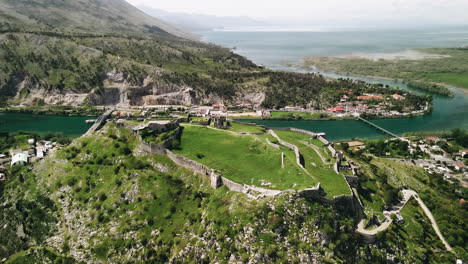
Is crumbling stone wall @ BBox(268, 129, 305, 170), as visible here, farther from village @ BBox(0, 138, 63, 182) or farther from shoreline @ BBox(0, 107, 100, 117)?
shoreline @ BBox(0, 107, 100, 117)

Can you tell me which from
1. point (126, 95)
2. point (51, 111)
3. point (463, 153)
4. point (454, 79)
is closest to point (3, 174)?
point (51, 111)

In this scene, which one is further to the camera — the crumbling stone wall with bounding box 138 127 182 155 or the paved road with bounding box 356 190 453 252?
the crumbling stone wall with bounding box 138 127 182 155

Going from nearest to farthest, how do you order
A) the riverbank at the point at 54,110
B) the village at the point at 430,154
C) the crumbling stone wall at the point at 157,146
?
the crumbling stone wall at the point at 157,146
the village at the point at 430,154
the riverbank at the point at 54,110

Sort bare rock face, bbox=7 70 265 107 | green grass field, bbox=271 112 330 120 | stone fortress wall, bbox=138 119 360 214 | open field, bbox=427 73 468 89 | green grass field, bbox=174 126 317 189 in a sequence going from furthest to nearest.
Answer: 1. open field, bbox=427 73 468 89
2. bare rock face, bbox=7 70 265 107
3. green grass field, bbox=271 112 330 120
4. green grass field, bbox=174 126 317 189
5. stone fortress wall, bbox=138 119 360 214

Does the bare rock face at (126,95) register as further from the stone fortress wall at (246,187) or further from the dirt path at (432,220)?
the dirt path at (432,220)

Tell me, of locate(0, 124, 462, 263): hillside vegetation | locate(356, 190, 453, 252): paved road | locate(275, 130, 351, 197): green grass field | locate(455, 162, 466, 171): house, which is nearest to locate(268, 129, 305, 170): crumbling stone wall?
locate(275, 130, 351, 197): green grass field

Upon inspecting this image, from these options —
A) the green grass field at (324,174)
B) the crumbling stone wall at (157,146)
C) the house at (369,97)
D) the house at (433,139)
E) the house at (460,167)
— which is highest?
the crumbling stone wall at (157,146)

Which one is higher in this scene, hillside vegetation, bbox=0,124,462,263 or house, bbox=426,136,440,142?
hillside vegetation, bbox=0,124,462,263

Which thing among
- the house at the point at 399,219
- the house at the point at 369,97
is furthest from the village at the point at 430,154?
the house at the point at 369,97
